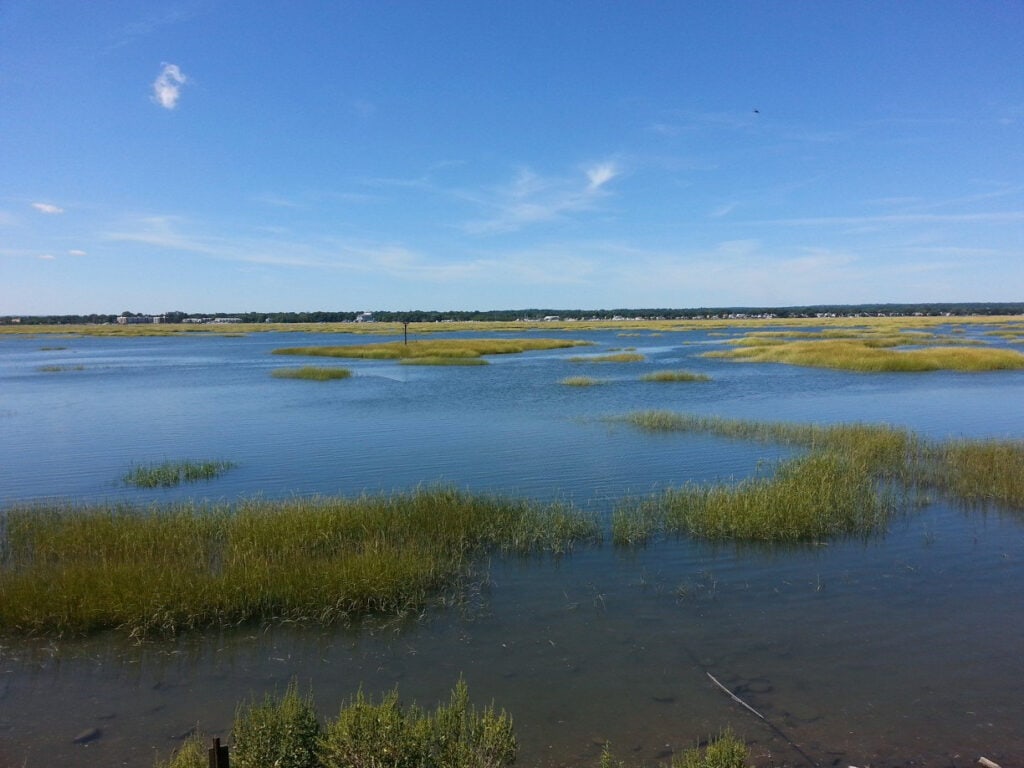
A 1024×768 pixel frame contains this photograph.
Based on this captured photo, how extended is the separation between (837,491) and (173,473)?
14212mm

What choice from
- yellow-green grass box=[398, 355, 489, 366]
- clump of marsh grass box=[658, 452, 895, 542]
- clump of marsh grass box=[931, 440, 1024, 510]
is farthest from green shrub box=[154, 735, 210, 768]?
yellow-green grass box=[398, 355, 489, 366]

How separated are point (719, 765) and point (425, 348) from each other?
57052 millimetres

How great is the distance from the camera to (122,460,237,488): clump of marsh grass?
51.8 feet

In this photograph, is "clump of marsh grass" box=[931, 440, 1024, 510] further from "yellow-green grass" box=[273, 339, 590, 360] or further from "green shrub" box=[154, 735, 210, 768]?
"yellow-green grass" box=[273, 339, 590, 360]

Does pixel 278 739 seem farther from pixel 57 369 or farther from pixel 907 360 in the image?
pixel 57 369

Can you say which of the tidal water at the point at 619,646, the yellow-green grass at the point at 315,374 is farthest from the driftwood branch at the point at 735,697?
the yellow-green grass at the point at 315,374

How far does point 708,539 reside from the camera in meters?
11.8

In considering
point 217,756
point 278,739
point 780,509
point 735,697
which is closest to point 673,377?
point 780,509

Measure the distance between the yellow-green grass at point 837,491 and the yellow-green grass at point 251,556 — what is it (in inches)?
62.4

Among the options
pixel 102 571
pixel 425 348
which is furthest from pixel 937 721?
pixel 425 348

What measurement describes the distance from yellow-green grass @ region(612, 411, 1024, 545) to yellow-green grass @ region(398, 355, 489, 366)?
1341 inches

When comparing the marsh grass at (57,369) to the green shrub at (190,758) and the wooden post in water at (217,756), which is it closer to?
the green shrub at (190,758)

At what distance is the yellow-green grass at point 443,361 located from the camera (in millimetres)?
51250

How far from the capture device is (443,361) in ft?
171
